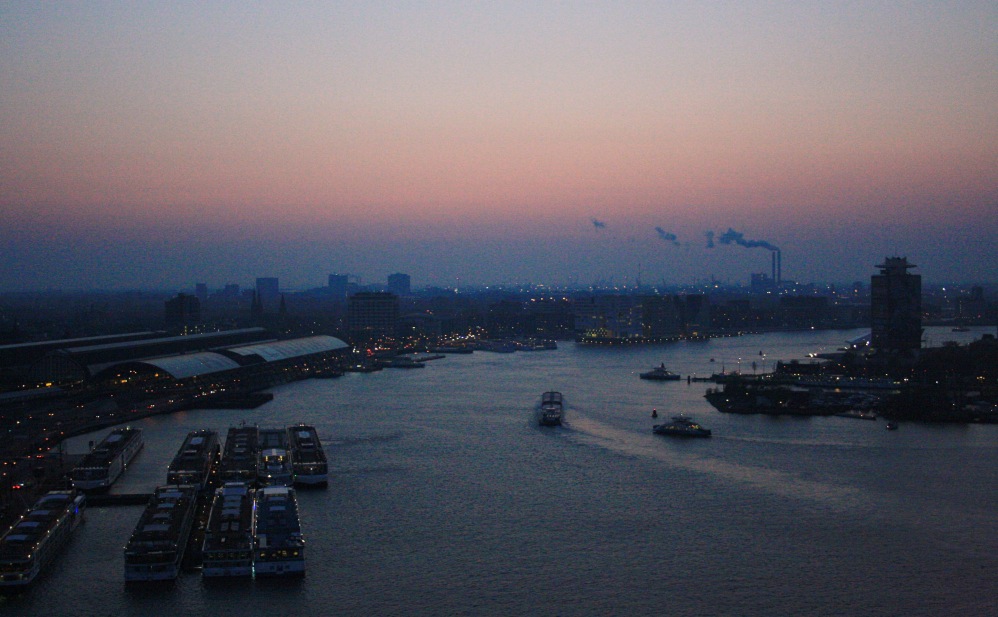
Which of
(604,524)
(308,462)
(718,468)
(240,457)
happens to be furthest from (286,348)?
(604,524)

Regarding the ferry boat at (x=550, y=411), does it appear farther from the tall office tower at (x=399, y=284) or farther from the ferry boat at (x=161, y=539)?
the tall office tower at (x=399, y=284)

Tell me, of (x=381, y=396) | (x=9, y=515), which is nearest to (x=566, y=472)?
(x=9, y=515)

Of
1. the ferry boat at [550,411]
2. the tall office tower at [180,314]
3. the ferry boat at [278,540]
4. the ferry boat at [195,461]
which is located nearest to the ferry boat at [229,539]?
the ferry boat at [278,540]

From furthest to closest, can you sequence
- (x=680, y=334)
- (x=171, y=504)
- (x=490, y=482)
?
(x=680, y=334) < (x=490, y=482) < (x=171, y=504)

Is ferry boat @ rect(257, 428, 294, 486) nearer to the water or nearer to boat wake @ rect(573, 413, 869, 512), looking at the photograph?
the water

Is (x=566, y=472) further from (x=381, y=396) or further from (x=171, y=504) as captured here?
(x=381, y=396)

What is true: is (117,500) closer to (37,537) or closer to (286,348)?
(37,537)
